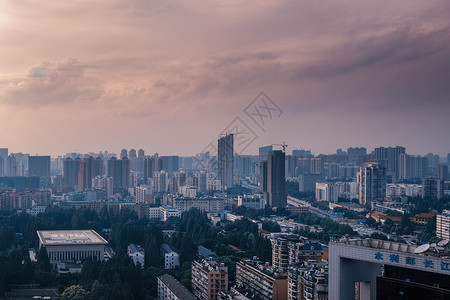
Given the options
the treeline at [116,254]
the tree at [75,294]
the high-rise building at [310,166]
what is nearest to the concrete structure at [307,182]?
the high-rise building at [310,166]

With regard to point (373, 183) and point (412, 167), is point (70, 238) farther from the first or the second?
point (412, 167)

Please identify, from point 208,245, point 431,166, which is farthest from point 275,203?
point 431,166

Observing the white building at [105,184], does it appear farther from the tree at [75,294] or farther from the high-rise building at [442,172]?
the tree at [75,294]

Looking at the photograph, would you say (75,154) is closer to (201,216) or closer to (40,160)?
(40,160)

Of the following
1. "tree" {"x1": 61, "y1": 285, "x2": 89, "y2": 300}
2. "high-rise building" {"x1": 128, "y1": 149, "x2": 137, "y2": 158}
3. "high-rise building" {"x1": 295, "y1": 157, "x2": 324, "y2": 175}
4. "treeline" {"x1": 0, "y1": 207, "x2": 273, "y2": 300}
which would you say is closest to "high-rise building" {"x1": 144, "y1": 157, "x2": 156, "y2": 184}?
"high-rise building" {"x1": 128, "y1": 149, "x2": 137, "y2": 158}

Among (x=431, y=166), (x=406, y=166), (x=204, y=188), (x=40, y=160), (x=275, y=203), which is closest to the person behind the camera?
(x=275, y=203)

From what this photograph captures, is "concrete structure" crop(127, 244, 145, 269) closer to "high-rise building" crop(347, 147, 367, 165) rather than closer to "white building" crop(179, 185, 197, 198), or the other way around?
"white building" crop(179, 185, 197, 198)
